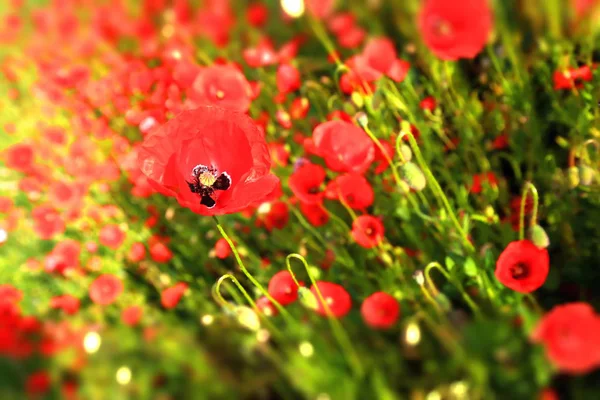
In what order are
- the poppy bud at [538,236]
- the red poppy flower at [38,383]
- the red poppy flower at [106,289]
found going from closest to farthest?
the poppy bud at [538,236]
the red poppy flower at [106,289]
the red poppy flower at [38,383]

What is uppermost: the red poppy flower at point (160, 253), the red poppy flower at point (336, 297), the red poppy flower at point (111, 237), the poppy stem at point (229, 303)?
the red poppy flower at point (111, 237)

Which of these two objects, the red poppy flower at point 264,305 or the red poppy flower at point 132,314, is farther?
the red poppy flower at point 132,314

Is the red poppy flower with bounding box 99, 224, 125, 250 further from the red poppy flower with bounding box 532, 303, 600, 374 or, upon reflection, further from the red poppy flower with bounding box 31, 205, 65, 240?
the red poppy flower with bounding box 532, 303, 600, 374

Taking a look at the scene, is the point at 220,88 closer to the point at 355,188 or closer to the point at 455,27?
the point at 355,188

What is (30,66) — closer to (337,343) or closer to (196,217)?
(196,217)

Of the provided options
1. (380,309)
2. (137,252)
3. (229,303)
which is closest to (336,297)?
(380,309)

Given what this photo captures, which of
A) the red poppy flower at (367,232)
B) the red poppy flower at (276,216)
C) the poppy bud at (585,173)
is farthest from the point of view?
the red poppy flower at (276,216)

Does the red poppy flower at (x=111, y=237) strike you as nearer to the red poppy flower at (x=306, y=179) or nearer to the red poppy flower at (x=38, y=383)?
the red poppy flower at (x=38, y=383)

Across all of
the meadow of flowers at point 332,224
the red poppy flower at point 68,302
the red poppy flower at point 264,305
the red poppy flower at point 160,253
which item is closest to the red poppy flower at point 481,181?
the meadow of flowers at point 332,224

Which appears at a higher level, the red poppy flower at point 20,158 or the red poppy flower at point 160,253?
the red poppy flower at point 20,158
